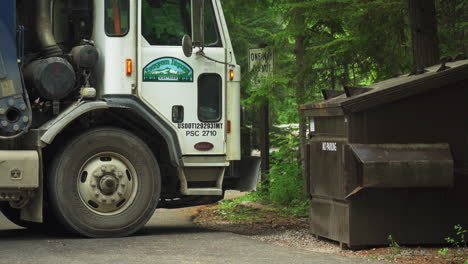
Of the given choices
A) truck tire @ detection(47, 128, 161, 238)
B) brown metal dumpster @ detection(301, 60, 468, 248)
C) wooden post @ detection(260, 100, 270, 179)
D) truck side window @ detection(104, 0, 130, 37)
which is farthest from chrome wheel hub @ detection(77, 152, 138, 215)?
wooden post @ detection(260, 100, 270, 179)

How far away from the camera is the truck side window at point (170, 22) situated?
38.5 ft

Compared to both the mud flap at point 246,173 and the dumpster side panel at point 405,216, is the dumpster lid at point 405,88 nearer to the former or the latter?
the dumpster side panel at point 405,216

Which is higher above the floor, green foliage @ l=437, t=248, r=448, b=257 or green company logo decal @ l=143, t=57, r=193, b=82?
green company logo decal @ l=143, t=57, r=193, b=82

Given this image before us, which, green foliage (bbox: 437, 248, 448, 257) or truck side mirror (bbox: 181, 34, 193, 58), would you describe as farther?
truck side mirror (bbox: 181, 34, 193, 58)

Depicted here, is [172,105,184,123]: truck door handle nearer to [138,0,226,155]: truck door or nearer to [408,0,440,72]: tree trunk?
[138,0,226,155]: truck door

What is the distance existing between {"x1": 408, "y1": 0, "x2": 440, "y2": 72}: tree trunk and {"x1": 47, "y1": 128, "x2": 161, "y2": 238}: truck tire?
3550 mm

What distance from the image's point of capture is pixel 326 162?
1084 centimetres

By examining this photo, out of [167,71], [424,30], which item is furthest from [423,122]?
[167,71]

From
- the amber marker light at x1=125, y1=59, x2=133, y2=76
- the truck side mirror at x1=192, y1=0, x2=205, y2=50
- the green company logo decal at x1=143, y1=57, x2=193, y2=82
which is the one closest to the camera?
the truck side mirror at x1=192, y1=0, x2=205, y2=50

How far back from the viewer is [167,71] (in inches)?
463

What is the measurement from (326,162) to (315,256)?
155cm

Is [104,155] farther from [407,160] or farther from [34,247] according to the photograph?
[407,160]

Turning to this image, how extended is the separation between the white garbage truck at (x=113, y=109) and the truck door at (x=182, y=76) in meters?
0.01

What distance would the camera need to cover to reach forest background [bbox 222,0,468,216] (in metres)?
13.1
